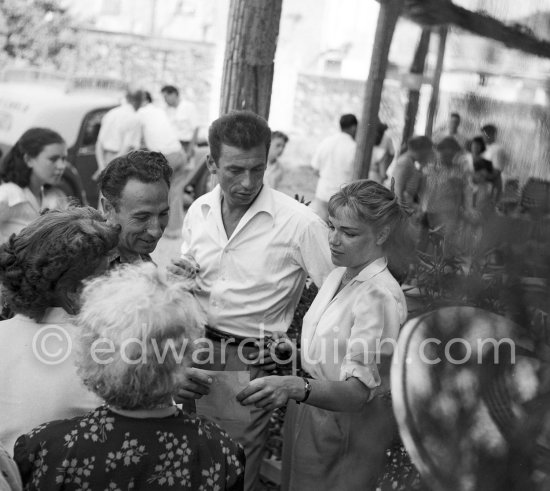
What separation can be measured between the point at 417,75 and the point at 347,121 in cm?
829

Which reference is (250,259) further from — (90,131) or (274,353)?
(90,131)

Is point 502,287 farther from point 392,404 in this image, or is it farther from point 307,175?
point 307,175

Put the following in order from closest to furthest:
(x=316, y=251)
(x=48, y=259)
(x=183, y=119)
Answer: (x=48, y=259) < (x=316, y=251) < (x=183, y=119)

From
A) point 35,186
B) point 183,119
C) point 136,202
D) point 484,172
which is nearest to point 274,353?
point 136,202

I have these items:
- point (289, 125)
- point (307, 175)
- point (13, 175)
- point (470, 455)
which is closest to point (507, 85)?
point (470, 455)

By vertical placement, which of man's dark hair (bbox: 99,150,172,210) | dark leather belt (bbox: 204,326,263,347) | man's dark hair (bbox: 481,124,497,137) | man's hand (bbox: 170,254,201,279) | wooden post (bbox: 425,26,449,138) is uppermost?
wooden post (bbox: 425,26,449,138)

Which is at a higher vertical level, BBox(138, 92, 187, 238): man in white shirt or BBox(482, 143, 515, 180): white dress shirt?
BBox(482, 143, 515, 180): white dress shirt

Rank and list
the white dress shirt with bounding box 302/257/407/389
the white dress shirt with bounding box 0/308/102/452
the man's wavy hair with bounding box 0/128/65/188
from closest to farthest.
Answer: the white dress shirt with bounding box 0/308/102/452, the white dress shirt with bounding box 302/257/407/389, the man's wavy hair with bounding box 0/128/65/188

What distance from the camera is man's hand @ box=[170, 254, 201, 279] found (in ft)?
10.1

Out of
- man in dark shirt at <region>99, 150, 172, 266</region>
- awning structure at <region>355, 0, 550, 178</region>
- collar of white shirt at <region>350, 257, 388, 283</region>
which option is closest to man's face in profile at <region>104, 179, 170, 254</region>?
man in dark shirt at <region>99, 150, 172, 266</region>

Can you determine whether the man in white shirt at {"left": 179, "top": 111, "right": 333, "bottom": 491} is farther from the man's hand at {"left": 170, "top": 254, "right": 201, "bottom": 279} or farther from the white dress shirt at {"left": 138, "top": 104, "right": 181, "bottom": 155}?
the white dress shirt at {"left": 138, "top": 104, "right": 181, "bottom": 155}

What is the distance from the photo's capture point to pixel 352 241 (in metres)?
2.71

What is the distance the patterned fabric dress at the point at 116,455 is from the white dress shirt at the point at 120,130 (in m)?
8.46

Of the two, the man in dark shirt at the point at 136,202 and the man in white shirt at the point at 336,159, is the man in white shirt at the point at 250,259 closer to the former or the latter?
the man in dark shirt at the point at 136,202
